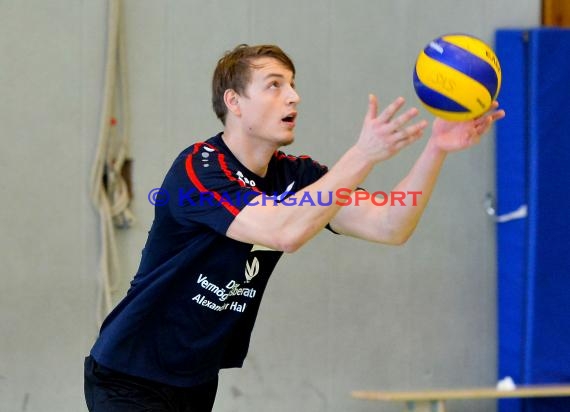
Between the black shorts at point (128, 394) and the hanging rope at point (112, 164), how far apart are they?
61.4 inches

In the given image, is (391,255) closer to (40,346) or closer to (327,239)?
(327,239)

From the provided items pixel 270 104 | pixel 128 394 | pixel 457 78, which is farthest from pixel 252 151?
pixel 128 394

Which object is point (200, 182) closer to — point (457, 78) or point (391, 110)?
point (391, 110)

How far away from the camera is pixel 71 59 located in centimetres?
458

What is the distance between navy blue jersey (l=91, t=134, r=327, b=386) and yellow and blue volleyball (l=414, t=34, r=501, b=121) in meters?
0.59

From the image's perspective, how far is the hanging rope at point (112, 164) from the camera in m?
4.57

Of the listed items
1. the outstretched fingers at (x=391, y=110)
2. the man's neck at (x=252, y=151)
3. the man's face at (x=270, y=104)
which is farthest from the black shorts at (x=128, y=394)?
the outstretched fingers at (x=391, y=110)

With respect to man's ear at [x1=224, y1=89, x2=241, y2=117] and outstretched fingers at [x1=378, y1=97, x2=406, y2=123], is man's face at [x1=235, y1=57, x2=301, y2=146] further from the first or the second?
outstretched fingers at [x1=378, y1=97, x2=406, y2=123]

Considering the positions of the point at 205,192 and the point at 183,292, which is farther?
the point at 183,292

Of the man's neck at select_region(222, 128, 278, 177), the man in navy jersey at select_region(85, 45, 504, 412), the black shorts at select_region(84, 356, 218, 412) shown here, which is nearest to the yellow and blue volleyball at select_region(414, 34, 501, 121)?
the man in navy jersey at select_region(85, 45, 504, 412)

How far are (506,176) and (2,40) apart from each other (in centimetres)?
250

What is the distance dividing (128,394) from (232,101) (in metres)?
0.98

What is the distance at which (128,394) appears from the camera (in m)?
2.94

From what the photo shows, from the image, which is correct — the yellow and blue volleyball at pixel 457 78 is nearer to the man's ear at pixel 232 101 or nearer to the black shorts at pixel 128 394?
the man's ear at pixel 232 101
